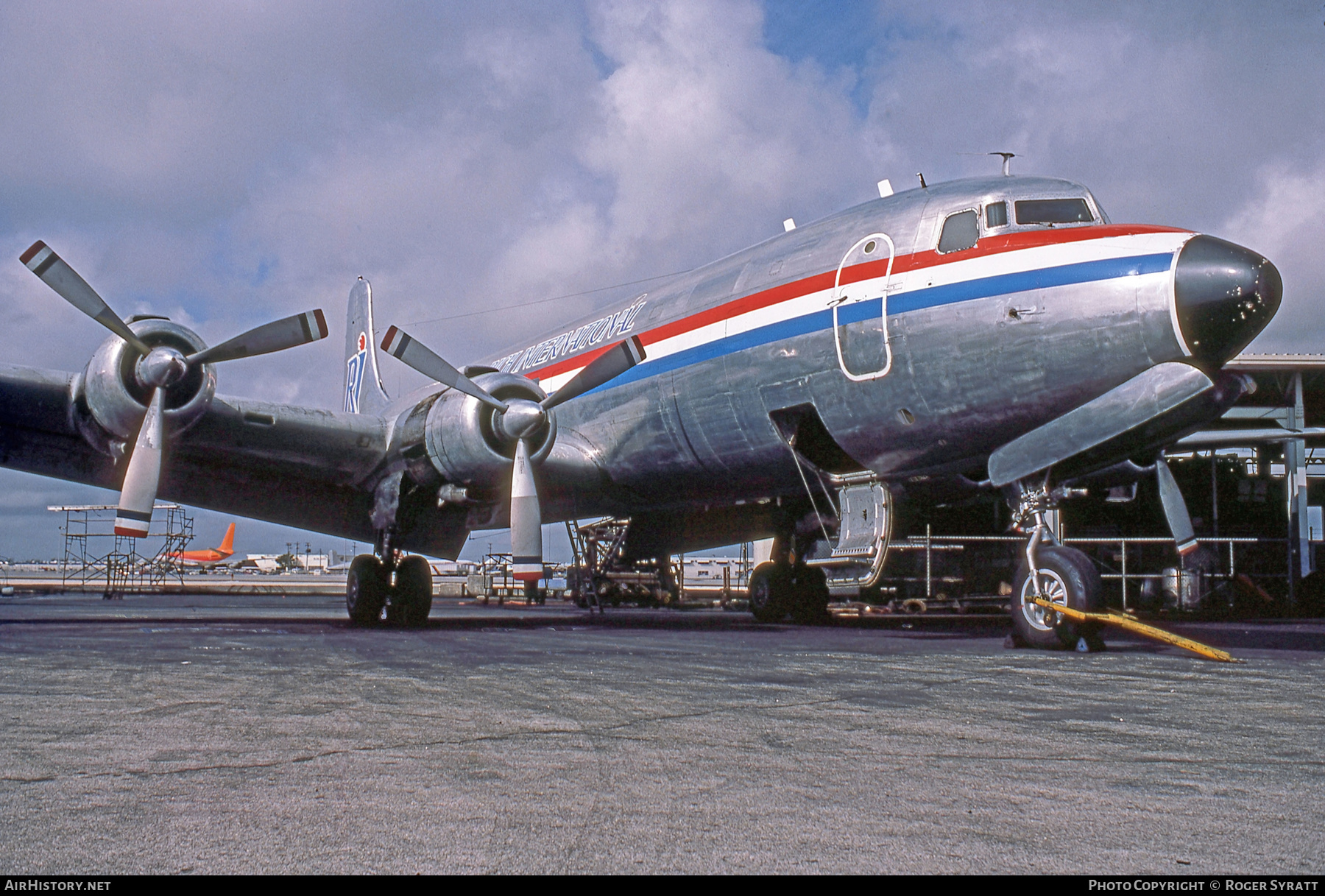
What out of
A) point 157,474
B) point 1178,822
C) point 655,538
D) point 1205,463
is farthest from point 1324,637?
point 1205,463

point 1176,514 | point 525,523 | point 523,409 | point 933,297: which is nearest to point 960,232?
point 933,297

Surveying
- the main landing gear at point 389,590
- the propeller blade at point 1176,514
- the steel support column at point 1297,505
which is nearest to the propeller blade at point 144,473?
the main landing gear at point 389,590

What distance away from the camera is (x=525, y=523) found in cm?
1268

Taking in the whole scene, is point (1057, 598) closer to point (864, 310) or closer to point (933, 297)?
point (933, 297)

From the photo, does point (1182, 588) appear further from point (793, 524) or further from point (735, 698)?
point (735, 698)

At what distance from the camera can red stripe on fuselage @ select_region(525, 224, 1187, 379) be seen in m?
9.48

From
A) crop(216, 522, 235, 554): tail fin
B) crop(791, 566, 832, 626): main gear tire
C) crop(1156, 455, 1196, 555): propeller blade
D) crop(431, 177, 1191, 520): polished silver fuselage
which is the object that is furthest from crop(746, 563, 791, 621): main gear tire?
crop(216, 522, 235, 554): tail fin

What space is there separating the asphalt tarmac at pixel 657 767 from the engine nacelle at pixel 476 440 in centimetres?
514

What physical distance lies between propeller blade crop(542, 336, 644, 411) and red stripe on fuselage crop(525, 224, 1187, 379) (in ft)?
2.59

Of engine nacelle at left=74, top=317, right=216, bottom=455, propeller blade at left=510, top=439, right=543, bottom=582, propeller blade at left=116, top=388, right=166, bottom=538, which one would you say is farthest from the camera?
propeller blade at left=510, top=439, right=543, bottom=582

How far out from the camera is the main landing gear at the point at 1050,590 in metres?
9.02

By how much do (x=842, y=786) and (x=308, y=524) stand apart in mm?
14431

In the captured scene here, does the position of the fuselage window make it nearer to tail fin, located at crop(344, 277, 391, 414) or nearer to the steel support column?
tail fin, located at crop(344, 277, 391, 414)

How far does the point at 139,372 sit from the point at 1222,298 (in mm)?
11589
